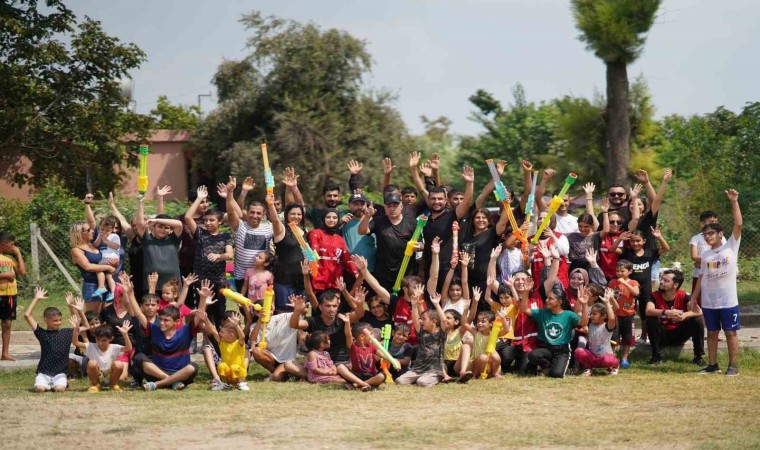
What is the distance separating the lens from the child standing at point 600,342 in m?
11.1

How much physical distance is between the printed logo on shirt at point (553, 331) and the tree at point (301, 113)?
63.2 ft

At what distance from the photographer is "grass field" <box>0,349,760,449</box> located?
8.12 meters

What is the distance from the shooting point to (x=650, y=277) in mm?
11984

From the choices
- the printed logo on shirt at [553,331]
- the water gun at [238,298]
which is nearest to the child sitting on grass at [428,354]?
the printed logo on shirt at [553,331]

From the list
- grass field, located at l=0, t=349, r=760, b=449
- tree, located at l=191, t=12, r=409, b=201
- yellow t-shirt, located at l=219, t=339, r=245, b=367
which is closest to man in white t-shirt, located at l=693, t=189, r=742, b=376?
grass field, located at l=0, t=349, r=760, b=449

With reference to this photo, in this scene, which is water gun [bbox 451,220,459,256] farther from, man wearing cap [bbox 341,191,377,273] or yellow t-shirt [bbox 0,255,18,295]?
yellow t-shirt [bbox 0,255,18,295]

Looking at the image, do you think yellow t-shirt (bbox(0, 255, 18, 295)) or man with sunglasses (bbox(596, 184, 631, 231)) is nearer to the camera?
man with sunglasses (bbox(596, 184, 631, 231))

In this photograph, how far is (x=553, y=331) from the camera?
1120cm

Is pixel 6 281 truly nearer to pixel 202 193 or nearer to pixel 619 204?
pixel 202 193

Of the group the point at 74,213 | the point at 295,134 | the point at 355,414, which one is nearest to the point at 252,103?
the point at 295,134

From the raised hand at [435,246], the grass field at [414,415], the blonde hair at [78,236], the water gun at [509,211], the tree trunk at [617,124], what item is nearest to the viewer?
the grass field at [414,415]

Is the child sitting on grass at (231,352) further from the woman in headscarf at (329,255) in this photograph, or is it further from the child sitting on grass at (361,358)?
the woman in headscarf at (329,255)

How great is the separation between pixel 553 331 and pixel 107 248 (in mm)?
5113

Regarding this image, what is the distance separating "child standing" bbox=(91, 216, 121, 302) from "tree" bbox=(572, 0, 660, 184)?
49.5ft
